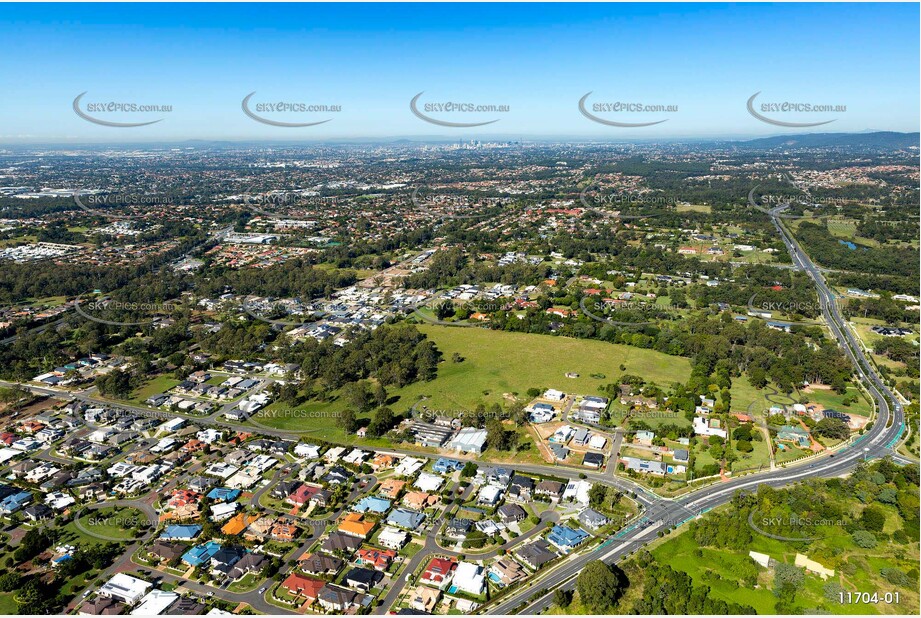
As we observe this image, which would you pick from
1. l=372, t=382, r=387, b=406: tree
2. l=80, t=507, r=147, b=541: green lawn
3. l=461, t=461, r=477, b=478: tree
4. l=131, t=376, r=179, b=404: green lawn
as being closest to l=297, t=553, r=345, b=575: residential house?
l=461, t=461, r=477, b=478: tree

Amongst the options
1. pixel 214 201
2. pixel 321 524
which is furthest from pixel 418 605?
pixel 214 201

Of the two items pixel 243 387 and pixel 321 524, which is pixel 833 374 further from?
pixel 243 387

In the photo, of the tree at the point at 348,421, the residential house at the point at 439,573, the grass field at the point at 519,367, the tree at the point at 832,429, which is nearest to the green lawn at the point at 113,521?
the tree at the point at 348,421

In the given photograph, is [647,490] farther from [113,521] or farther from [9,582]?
[9,582]

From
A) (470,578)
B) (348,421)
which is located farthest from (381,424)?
(470,578)

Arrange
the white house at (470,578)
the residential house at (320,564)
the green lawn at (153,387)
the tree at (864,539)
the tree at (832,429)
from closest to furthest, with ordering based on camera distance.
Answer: the white house at (470,578)
the residential house at (320,564)
the tree at (864,539)
the tree at (832,429)
the green lawn at (153,387)

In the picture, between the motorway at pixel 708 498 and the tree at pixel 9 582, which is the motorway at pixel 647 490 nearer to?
the motorway at pixel 708 498

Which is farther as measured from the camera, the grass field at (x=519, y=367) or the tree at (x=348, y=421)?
the grass field at (x=519, y=367)

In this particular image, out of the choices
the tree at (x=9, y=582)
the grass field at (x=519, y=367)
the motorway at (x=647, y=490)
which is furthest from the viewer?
the grass field at (x=519, y=367)
